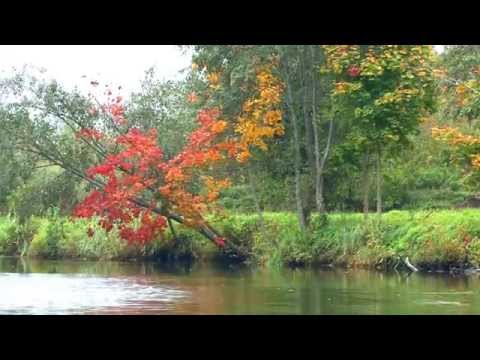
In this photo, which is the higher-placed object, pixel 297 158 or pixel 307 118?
pixel 307 118

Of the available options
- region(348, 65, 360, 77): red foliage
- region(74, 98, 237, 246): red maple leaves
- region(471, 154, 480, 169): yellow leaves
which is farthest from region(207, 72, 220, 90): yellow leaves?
region(471, 154, 480, 169): yellow leaves

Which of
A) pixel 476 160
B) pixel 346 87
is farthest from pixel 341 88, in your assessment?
pixel 476 160

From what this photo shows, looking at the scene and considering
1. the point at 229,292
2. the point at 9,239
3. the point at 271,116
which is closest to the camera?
the point at 229,292

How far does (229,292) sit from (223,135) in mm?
6994

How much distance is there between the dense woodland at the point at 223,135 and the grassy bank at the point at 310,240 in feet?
1.10

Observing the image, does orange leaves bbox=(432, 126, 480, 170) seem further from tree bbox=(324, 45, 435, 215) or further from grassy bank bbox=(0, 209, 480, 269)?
tree bbox=(324, 45, 435, 215)

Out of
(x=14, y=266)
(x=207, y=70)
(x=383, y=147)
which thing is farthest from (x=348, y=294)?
(x=14, y=266)

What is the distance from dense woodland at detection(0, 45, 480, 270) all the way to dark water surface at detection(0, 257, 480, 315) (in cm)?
199

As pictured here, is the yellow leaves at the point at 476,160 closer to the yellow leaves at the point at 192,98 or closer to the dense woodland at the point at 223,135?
the dense woodland at the point at 223,135

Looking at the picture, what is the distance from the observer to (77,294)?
44.2 ft

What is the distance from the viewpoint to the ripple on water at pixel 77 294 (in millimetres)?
11586

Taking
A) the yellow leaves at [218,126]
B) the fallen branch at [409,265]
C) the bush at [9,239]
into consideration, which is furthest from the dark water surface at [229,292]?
the bush at [9,239]

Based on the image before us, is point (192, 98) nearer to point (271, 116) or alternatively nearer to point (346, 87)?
point (271, 116)
